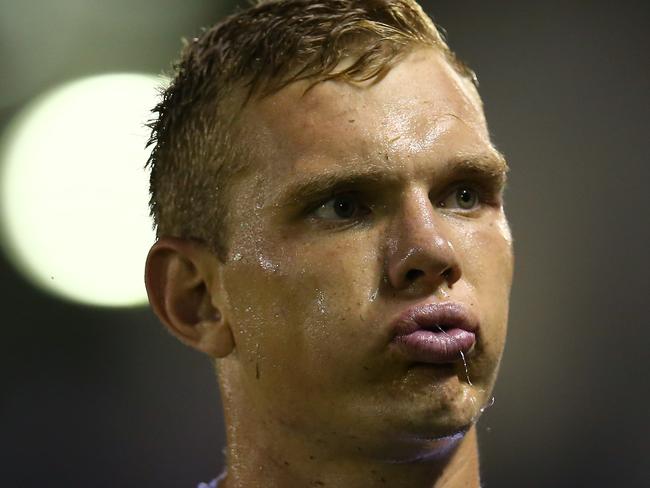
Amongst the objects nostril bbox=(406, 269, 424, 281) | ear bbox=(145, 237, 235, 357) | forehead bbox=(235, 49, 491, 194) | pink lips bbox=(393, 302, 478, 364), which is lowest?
pink lips bbox=(393, 302, 478, 364)

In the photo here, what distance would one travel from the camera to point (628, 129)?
3.94 metres

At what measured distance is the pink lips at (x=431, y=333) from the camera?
2035 mm

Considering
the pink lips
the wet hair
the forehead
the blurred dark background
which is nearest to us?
the pink lips

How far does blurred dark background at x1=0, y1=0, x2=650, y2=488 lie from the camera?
391cm

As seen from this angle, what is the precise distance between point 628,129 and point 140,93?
80.5 inches

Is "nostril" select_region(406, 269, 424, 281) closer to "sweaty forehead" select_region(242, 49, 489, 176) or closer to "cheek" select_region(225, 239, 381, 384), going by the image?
"cheek" select_region(225, 239, 381, 384)

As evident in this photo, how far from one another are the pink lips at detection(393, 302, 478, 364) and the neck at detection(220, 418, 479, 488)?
0.78ft

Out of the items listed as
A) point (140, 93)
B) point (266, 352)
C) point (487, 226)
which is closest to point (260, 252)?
point (266, 352)

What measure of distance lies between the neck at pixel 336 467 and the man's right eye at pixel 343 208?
0.53 m

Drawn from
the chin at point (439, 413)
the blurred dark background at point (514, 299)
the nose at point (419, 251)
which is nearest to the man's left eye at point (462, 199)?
the nose at point (419, 251)

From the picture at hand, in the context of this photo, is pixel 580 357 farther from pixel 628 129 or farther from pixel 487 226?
pixel 487 226

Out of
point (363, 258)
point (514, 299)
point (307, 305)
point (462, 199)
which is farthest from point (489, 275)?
point (514, 299)

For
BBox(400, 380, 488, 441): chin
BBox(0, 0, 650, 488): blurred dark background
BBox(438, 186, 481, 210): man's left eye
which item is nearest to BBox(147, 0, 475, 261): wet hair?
BBox(438, 186, 481, 210): man's left eye

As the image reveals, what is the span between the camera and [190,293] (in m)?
2.46
